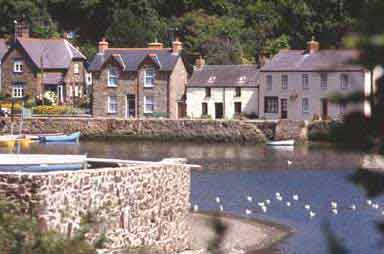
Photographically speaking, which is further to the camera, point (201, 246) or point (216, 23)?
point (216, 23)

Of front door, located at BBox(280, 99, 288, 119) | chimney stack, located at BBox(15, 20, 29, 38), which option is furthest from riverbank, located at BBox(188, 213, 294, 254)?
chimney stack, located at BBox(15, 20, 29, 38)

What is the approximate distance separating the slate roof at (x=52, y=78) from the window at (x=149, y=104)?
8.92 metres

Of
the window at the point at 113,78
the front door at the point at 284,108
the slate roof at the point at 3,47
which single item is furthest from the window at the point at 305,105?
the slate roof at the point at 3,47

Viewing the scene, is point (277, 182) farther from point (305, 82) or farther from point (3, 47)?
point (3, 47)

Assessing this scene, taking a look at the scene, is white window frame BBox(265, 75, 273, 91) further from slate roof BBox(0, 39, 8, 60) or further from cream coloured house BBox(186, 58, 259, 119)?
slate roof BBox(0, 39, 8, 60)

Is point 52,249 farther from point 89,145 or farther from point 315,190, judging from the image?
point 89,145

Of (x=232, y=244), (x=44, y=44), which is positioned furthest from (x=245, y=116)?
(x=232, y=244)

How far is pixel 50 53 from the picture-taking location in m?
72.8

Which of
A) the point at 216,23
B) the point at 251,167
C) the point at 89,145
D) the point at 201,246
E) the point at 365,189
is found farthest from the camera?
the point at 216,23

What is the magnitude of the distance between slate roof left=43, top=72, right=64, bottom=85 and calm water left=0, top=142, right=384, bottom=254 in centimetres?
1313

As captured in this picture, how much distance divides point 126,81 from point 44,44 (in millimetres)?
10015

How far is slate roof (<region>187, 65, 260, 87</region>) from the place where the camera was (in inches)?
2490

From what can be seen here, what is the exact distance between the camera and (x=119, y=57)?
66.1m

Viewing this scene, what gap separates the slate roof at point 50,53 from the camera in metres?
72.1
